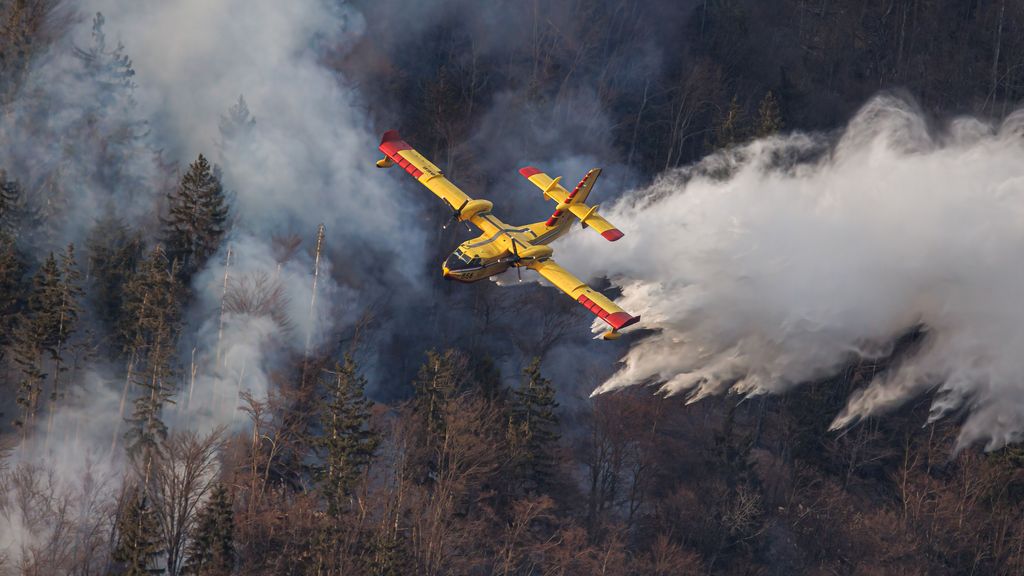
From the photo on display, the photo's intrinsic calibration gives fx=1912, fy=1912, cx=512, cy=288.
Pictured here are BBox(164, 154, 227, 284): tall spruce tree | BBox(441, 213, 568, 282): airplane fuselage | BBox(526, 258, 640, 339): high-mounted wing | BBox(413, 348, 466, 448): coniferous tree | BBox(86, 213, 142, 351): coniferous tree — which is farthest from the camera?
BBox(86, 213, 142, 351): coniferous tree

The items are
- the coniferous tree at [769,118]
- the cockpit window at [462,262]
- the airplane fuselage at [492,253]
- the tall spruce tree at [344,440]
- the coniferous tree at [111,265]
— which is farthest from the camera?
the coniferous tree at [769,118]

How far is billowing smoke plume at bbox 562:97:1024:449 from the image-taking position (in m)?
65.3

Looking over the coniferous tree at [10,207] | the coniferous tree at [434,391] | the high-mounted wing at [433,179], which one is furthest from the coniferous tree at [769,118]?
the coniferous tree at [10,207]

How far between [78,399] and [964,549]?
37.6 meters

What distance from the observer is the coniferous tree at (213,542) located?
67.6 m

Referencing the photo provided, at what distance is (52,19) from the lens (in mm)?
79438

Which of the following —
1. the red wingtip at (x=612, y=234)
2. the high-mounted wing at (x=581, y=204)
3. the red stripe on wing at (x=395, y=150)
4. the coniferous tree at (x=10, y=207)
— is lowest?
the red wingtip at (x=612, y=234)

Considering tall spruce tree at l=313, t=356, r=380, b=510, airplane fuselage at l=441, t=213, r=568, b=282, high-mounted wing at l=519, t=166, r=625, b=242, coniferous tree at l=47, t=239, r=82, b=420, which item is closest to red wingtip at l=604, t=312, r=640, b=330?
high-mounted wing at l=519, t=166, r=625, b=242

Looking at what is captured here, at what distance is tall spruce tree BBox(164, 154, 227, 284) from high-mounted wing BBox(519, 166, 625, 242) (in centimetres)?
1359

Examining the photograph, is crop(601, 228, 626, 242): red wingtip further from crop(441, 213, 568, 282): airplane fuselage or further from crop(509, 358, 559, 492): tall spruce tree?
crop(509, 358, 559, 492): tall spruce tree

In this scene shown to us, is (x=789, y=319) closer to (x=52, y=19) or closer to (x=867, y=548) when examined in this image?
(x=867, y=548)

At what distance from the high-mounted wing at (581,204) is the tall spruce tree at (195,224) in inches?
535

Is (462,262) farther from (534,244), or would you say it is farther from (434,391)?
(434,391)

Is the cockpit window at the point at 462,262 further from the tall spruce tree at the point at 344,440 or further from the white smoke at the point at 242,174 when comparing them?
the white smoke at the point at 242,174
